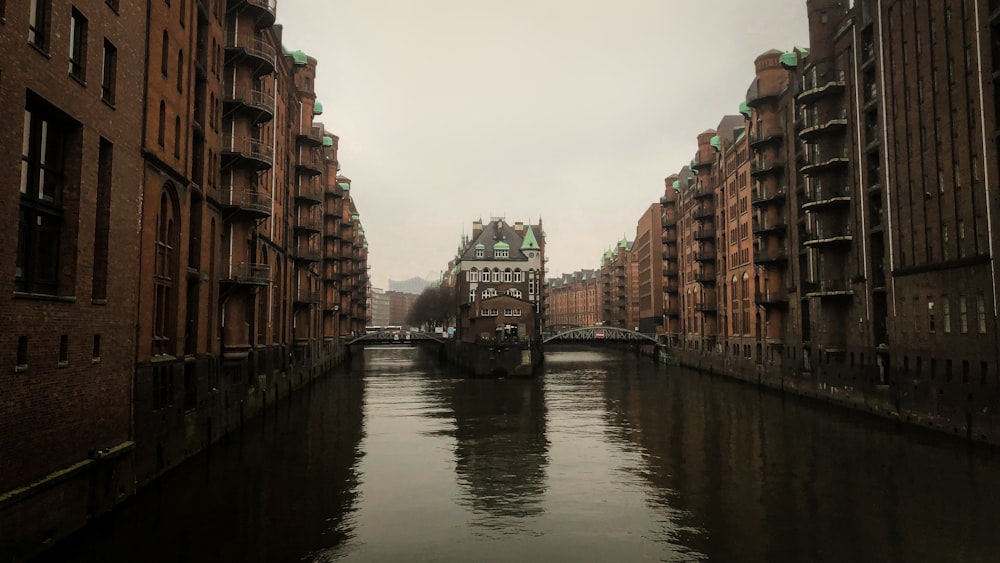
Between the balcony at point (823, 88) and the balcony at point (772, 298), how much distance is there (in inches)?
664

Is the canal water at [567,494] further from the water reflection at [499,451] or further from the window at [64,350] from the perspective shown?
the window at [64,350]

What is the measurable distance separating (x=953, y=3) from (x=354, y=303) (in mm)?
99565

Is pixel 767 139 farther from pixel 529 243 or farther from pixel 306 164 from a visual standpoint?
pixel 529 243

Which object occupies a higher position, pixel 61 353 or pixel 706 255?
pixel 706 255

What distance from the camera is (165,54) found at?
24906 mm

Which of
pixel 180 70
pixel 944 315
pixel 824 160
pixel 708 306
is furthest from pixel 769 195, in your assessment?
pixel 180 70

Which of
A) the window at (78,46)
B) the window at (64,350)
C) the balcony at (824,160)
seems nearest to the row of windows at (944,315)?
the balcony at (824,160)

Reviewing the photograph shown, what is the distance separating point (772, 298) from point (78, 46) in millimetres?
53901


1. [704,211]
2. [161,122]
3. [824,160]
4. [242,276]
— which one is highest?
[704,211]

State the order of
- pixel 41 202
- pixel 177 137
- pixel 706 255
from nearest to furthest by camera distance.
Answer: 1. pixel 41 202
2. pixel 177 137
3. pixel 706 255

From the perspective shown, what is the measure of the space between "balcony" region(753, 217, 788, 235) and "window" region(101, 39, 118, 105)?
165 feet

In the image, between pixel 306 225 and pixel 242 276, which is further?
pixel 306 225

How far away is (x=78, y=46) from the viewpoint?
18234 mm

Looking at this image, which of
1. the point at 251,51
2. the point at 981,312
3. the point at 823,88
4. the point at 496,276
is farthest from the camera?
the point at 496,276
